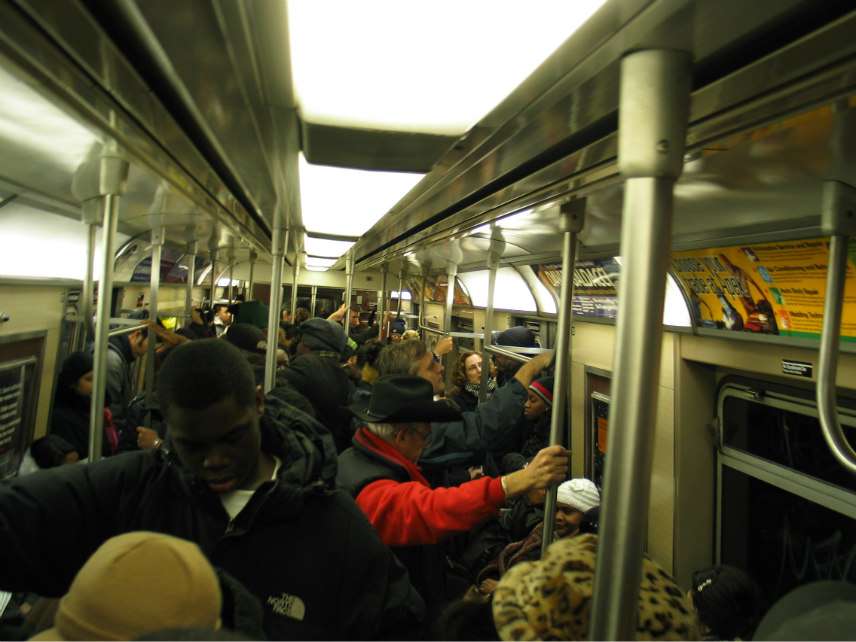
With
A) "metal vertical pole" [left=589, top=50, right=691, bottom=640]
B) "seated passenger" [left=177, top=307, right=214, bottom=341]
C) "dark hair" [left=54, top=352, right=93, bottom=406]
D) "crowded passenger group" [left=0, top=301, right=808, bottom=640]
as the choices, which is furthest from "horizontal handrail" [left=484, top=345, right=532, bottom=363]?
"seated passenger" [left=177, top=307, right=214, bottom=341]

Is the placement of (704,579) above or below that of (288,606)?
below

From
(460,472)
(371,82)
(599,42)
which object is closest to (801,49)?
(599,42)

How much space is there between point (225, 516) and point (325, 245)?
10.8 ft

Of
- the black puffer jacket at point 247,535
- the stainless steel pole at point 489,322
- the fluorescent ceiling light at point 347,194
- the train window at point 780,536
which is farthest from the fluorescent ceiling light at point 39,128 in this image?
the train window at point 780,536

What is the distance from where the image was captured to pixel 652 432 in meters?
0.72

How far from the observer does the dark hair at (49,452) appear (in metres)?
2.71

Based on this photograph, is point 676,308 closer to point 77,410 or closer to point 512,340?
point 512,340

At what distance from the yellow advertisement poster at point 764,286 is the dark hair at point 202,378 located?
254cm

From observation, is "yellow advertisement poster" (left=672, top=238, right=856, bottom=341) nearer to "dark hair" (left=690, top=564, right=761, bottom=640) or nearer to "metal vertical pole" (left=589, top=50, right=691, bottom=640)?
"dark hair" (left=690, top=564, right=761, bottom=640)

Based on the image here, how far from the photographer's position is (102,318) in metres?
1.62

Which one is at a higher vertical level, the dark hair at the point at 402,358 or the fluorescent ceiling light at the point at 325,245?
the fluorescent ceiling light at the point at 325,245

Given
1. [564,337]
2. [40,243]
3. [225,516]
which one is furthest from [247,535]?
[40,243]

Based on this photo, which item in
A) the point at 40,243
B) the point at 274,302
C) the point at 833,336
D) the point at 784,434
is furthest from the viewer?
the point at 40,243

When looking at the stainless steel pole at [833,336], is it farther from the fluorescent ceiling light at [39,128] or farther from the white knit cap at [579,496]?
the fluorescent ceiling light at [39,128]
